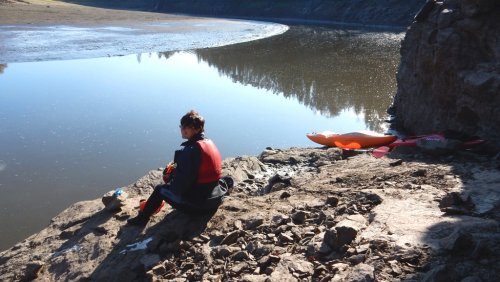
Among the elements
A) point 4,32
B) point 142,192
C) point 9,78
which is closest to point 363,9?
point 4,32

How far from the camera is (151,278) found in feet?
12.3

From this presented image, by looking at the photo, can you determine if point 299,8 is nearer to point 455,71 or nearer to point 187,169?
point 455,71

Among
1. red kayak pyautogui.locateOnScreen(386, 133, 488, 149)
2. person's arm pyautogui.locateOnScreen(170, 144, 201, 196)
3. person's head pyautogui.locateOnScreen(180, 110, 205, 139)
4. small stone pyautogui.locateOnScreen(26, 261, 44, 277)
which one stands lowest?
small stone pyautogui.locateOnScreen(26, 261, 44, 277)

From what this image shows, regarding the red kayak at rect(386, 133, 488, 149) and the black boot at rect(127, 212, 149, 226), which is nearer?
the black boot at rect(127, 212, 149, 226)

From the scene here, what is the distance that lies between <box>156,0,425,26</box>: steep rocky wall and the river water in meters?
18.6

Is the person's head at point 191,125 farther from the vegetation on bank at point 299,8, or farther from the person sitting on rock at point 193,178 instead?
the vegetation on bank at point 299,8

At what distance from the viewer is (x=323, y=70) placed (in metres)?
16.0

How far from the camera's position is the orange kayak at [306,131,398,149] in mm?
7926

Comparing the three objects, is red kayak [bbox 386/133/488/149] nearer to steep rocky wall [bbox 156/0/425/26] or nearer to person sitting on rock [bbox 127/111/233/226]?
person sitting on rock [bbox 127/111/233/226]

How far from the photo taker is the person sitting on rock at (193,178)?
4301mm

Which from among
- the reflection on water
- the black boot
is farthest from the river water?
the black boot

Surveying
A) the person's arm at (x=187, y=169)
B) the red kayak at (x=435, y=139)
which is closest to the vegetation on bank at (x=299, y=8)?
the red kayak at (x=435, y=139)

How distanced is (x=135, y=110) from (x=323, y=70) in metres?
8.14

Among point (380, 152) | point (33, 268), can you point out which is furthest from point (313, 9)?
point (33, 268)
